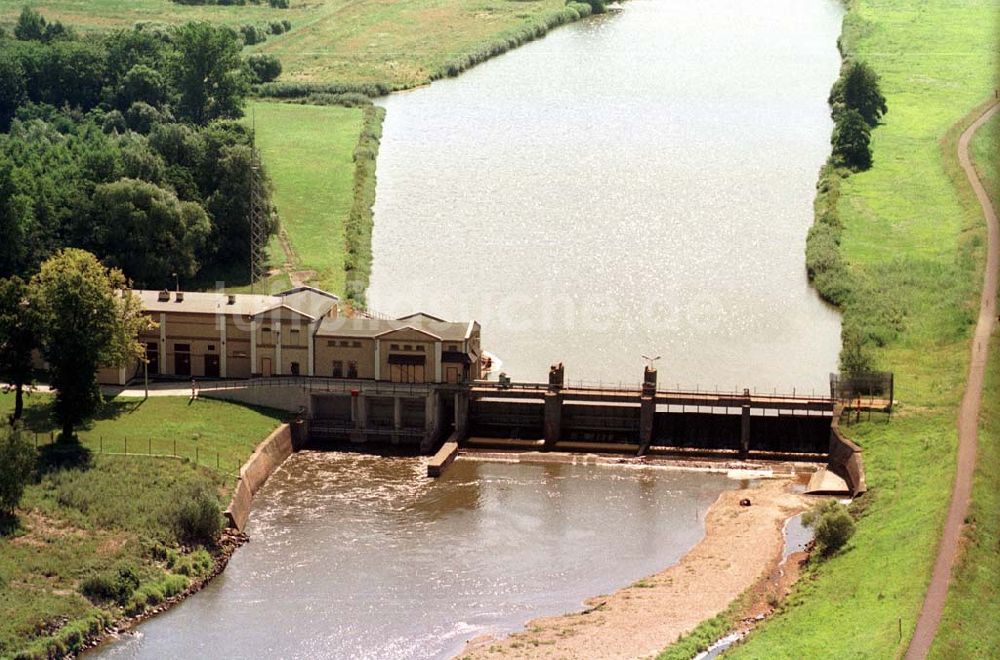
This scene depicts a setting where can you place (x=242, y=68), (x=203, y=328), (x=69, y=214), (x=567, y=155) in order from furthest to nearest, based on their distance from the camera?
(x=242, y=68) → (x=567, y=155) → (x=69, y=214) → (x=203, y=328)

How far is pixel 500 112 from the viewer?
7490 inches

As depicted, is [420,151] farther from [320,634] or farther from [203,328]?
[320,634]

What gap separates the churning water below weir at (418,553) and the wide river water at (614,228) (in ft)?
50.5

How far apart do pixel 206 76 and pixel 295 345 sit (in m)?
66.4

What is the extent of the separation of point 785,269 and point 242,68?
66.4 metres

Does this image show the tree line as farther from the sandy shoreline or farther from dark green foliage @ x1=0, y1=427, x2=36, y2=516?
the sandy shoreline

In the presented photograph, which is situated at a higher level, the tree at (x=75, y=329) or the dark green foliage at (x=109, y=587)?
the tree at (x=75, y=329)

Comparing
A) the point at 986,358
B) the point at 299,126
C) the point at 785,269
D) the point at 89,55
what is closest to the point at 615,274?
the point at 785,269

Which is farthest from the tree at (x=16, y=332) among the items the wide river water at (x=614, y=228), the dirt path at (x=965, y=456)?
the dirt path at (x=965, y=456)

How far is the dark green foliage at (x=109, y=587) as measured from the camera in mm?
86125

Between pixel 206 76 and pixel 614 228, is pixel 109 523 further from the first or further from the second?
pixel 206 76

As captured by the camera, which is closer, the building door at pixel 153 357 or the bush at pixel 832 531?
the bush at pixel 832 531

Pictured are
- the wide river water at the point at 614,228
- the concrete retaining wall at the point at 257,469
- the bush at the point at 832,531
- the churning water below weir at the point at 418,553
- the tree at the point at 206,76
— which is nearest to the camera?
the churning water below weir at the point at 418,553

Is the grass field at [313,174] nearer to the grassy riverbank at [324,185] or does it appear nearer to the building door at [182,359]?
the grassy riverbank at [324,185]
